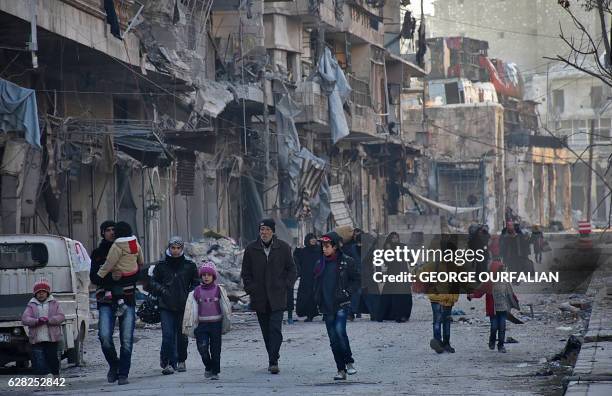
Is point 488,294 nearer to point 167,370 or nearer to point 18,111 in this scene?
point 167,370

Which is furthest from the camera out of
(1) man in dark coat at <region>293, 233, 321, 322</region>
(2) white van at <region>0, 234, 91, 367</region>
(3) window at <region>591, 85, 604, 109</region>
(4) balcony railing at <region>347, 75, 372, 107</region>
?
(3) window at <region>591, 85, 604, 109</region>

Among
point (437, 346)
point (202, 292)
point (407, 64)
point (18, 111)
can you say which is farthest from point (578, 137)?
point (202, 292)

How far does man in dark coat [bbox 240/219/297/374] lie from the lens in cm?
1423

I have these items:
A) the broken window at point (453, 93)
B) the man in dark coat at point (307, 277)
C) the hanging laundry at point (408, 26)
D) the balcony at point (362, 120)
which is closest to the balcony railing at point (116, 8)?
the man in dark coat at point (307, 277)

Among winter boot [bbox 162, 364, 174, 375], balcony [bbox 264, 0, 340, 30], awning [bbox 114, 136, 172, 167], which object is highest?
balcony [bbox 264, 0, 340, 30]

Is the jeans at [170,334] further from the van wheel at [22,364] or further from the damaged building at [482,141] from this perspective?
the damaged building at [482,141]

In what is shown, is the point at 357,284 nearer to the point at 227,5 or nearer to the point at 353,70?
the point at 227,5

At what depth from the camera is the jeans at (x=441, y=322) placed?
16.8m

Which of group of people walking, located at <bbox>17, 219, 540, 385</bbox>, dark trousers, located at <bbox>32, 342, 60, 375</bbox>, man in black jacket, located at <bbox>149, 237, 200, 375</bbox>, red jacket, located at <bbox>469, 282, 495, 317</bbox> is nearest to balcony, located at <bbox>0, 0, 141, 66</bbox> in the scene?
man in black jacket, located at <bbox>149, 237, 200, 375</bbox>

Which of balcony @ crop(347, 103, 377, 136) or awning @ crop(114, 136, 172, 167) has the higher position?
balcony @ crop(347, 103, 377, 136)

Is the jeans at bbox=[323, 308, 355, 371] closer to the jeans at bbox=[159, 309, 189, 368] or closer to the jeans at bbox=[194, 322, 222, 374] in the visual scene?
the jeans at bbox=[194, 322, 222, 374]

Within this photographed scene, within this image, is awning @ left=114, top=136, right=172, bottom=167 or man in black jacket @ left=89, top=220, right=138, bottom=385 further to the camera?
awning @ left=114, top=136, right=172, bottom=167

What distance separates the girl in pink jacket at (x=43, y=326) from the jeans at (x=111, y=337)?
0.40 meters

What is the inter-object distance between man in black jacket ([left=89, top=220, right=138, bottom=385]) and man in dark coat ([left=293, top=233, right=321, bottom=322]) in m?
8.90
